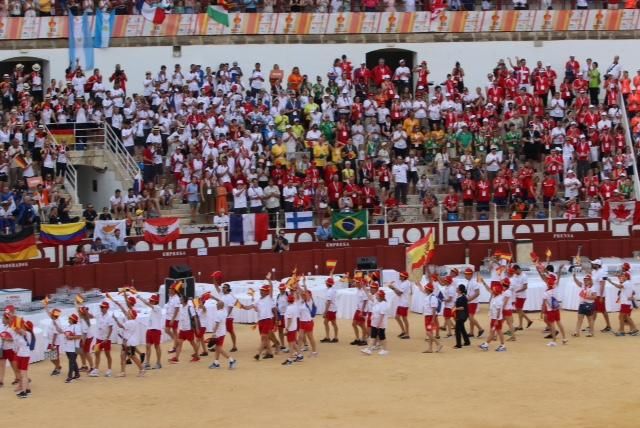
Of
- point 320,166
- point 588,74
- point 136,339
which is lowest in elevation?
point 136,339

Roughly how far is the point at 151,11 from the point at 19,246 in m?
14.7

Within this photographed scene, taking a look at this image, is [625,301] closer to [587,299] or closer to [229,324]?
[587,299]

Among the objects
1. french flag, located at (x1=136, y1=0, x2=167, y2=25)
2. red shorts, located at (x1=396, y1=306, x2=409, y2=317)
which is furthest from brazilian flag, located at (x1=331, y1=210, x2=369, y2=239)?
french flag, located at (x1=136, y1=0, x2=167, y2=25)

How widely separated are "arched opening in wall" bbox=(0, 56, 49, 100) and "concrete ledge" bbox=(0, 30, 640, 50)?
47cm

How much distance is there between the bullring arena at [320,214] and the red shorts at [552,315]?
5 centimetres

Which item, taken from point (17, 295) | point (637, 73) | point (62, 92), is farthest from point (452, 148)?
point (17, 295)

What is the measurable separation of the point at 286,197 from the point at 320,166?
6.92 feet

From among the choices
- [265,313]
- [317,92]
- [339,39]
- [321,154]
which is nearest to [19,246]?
[265,313]

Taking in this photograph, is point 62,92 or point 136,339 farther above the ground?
Answer: point 62,92

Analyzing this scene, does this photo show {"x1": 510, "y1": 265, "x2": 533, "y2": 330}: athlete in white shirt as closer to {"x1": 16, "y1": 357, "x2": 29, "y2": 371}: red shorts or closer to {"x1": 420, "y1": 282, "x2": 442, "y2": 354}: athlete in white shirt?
{"x1": 420, "y1": 282, "x2": 442, "y2": 354}: athlete in white shirt

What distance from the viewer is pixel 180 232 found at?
3997cm

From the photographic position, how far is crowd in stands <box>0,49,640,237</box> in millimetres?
41844

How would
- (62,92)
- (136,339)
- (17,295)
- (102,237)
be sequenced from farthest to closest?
1. (62,92)
2. (102,237)
3. (17,295)
4. (136,339)

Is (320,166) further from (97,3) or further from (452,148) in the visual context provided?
(97,3)
